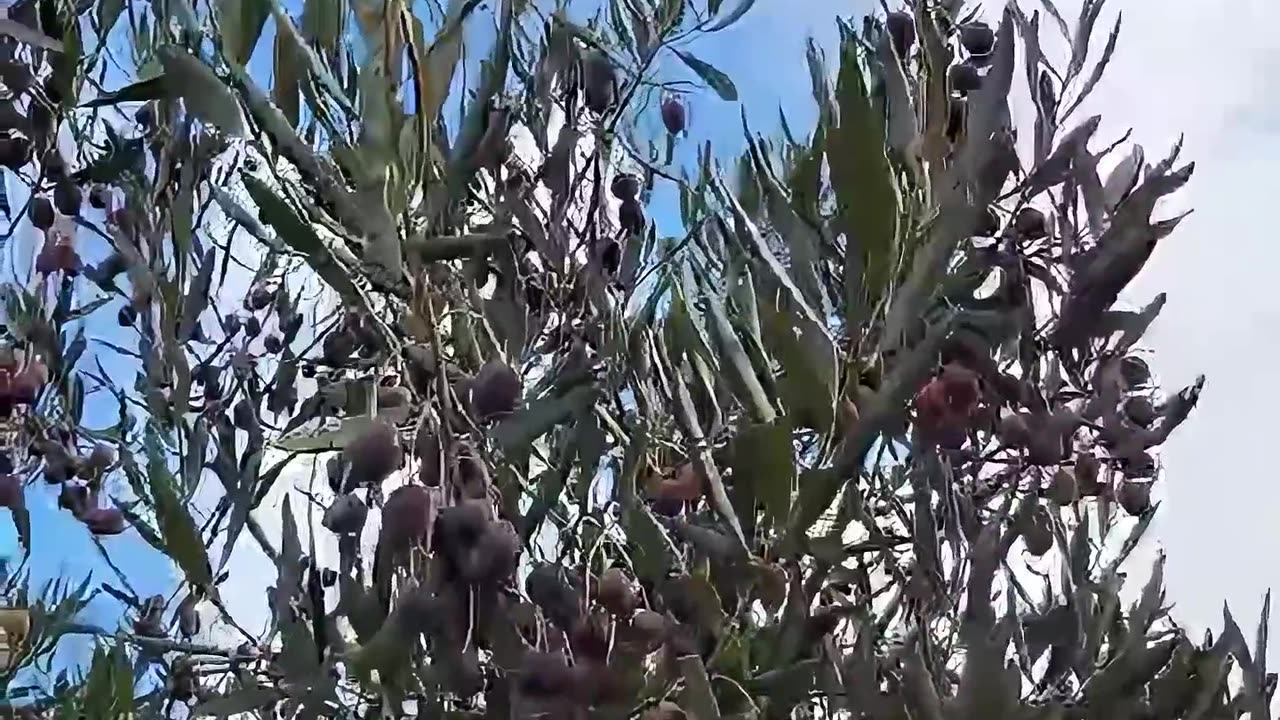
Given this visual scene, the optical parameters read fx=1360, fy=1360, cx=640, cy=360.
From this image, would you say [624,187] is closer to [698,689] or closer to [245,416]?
[245,416]

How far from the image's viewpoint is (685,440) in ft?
2.42

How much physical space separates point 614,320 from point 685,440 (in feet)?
0.25

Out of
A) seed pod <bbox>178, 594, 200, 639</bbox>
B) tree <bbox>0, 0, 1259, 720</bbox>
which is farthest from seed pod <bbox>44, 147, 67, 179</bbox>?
seed pod <bbox>178, 594, 200, 639</bbox>

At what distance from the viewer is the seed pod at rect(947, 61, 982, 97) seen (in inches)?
31.5

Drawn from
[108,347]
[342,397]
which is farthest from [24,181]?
[342,397]

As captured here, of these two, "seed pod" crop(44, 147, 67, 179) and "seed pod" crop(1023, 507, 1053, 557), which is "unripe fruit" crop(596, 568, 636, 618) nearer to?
"seed pod" crop(1023, 507, 1053, 557)

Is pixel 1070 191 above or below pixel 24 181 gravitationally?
below

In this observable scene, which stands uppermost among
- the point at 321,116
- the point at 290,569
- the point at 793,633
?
the point at 321,116

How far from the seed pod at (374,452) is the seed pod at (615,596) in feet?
0.40

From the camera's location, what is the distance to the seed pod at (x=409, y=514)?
57 cm

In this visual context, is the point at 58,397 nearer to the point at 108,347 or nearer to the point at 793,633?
the point at 108,347

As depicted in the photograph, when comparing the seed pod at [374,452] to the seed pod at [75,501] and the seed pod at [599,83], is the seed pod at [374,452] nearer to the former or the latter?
the seed pod at [599,83]

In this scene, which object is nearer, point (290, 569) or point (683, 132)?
point (290, 569)

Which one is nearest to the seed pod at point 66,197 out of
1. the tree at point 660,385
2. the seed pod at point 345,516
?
the tree at point 660,385
